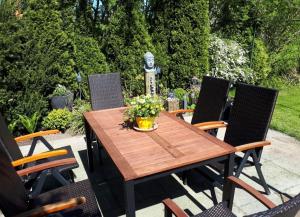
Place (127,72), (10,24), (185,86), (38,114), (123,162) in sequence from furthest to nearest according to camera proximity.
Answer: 1. (185,86)
2. (127,72)
3. (38,114)
4. (10,24)
5. (123,162)

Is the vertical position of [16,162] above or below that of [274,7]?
below

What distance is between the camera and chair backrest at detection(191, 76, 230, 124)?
348 centimetres

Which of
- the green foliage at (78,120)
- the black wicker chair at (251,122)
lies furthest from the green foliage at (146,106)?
the green foliage at (78,120)

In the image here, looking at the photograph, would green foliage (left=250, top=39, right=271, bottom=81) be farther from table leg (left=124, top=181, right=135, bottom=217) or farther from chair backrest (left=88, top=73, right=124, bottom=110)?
table leg (left=124, top=181, right=135, bottom=217)

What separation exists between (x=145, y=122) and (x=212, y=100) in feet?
3.99

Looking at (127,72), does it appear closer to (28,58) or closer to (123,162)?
(28,58)

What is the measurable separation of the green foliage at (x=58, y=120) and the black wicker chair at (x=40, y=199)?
3.01 metres

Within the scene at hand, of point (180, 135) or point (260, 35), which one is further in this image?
point (260, 35)

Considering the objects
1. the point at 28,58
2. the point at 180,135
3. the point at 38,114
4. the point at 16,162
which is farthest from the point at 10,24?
the point at 180,135

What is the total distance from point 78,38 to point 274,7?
5.56 m

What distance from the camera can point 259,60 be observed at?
7980 mm

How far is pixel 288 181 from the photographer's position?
3.24 metres

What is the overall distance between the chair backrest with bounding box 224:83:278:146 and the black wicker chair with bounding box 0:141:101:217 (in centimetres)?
179

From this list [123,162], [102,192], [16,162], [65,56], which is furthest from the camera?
[65,56]
